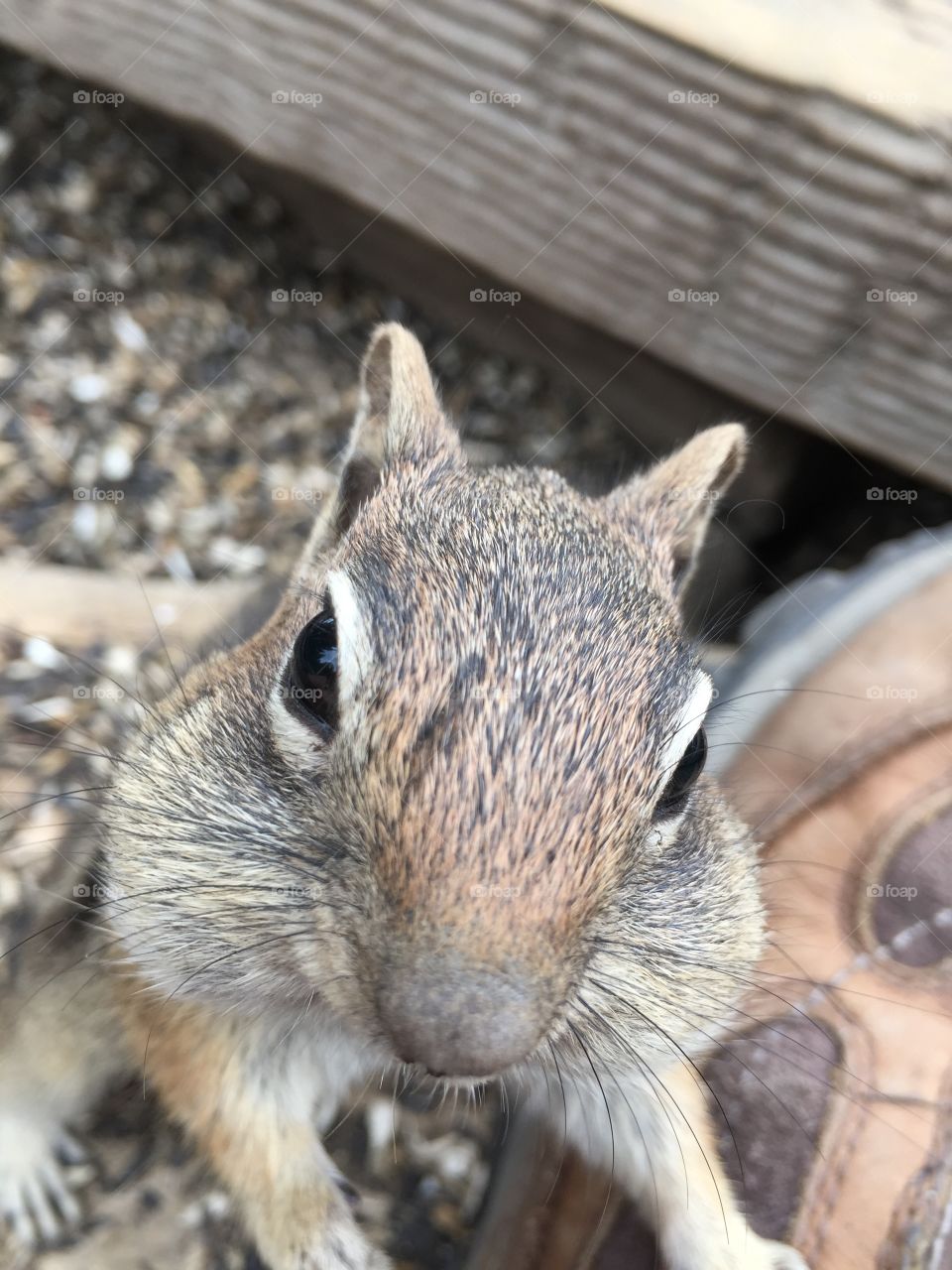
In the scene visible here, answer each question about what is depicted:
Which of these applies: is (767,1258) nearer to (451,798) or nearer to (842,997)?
(842,997)

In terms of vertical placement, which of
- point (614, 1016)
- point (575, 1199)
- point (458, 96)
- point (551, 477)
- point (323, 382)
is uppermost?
point (458, 96)

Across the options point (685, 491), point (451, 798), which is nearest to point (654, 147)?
point (685, 491)

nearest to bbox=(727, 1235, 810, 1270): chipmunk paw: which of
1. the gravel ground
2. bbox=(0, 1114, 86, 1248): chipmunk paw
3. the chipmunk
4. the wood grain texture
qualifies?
the chipmunk

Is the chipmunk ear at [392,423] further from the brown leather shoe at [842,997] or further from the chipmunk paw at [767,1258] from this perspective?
the chipmunk paw at [767,1258]

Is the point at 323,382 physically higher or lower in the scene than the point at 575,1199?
higher

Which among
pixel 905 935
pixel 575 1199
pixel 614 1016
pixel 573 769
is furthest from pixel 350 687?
pixel 905 935

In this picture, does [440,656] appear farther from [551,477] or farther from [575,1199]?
[575,1199]

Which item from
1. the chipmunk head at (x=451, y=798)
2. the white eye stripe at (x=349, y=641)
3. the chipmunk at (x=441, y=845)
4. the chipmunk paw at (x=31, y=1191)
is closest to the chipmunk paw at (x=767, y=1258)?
the chipmunk at (x=441, y=845)

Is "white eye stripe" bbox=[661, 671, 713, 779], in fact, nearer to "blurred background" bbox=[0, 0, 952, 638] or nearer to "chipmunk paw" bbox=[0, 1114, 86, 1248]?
"blurred background" bbox=[0, 0, 952, 638]
